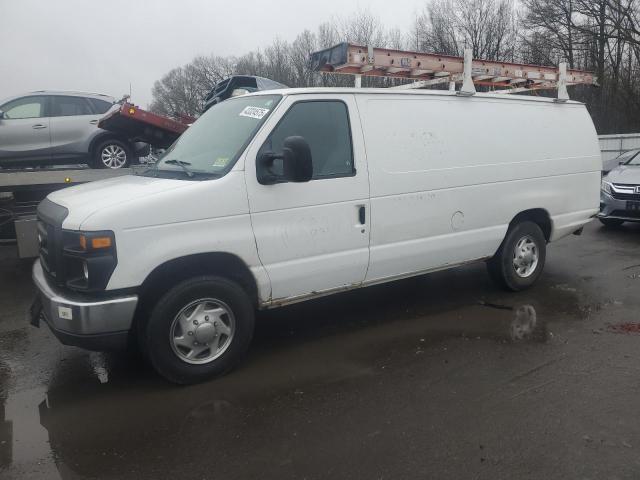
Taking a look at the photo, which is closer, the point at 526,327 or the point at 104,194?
the point at 104,194

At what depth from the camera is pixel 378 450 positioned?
3.14m

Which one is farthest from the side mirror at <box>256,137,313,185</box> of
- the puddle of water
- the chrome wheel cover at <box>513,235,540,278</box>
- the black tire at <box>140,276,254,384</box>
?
the puddle of water

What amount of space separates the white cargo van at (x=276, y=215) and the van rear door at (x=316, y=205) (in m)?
0.01

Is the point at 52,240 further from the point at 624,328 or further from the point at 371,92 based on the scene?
the point at 624,328

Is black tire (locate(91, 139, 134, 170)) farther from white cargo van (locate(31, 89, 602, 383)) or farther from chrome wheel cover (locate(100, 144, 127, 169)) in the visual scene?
white cargo van (locate(31, 89, 602, 383))

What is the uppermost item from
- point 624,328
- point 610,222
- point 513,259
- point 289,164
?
point 289,164

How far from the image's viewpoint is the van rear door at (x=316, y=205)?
412cm

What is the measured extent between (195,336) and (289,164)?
1.43m

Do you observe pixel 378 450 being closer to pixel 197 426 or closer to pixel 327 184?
pixel 197 426

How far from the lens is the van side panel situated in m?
4.73

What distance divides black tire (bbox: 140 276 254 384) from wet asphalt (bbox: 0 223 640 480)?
0.13m

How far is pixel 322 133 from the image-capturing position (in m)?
4.44

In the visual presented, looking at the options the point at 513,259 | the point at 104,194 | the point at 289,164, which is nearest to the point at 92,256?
the point at 104,194

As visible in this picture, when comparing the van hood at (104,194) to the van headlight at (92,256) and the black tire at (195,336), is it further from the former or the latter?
the black tire at (195,336)
